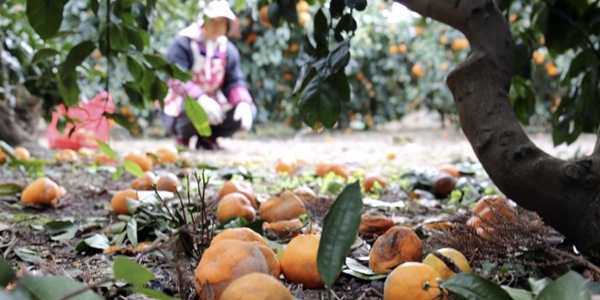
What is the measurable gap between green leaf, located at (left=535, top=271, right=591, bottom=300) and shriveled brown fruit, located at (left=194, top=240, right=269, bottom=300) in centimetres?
45

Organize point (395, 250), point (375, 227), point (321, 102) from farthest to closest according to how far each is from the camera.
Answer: point (375, 227) → point (321, 102) → point (395, 250)

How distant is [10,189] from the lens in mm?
2088

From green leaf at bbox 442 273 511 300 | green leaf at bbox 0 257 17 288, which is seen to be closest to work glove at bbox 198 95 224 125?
green leaf at bbox 0 257 17 288

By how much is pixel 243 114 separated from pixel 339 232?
445 cm

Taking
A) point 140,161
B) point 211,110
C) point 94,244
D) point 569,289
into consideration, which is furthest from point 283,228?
point 211,110

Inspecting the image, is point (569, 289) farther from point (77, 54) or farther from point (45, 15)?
point (77, 54)

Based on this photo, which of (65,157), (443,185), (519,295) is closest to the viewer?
(519,295)

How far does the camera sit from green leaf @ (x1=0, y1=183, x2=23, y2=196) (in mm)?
2070

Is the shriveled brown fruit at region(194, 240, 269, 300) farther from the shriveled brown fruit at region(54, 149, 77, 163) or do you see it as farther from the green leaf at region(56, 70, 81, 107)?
the shriveled brown fruit at region(54, 149, 77, 163)

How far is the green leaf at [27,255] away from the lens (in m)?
1.30

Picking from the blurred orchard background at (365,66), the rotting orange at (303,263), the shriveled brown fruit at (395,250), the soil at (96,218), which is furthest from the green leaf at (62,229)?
the blurred orchard background at (365,66)

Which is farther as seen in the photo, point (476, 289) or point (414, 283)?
point (414, 283)

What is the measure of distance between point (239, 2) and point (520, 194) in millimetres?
1834

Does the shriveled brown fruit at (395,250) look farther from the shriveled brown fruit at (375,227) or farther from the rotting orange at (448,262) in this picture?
the shriveled brown fruit at (375,227)
